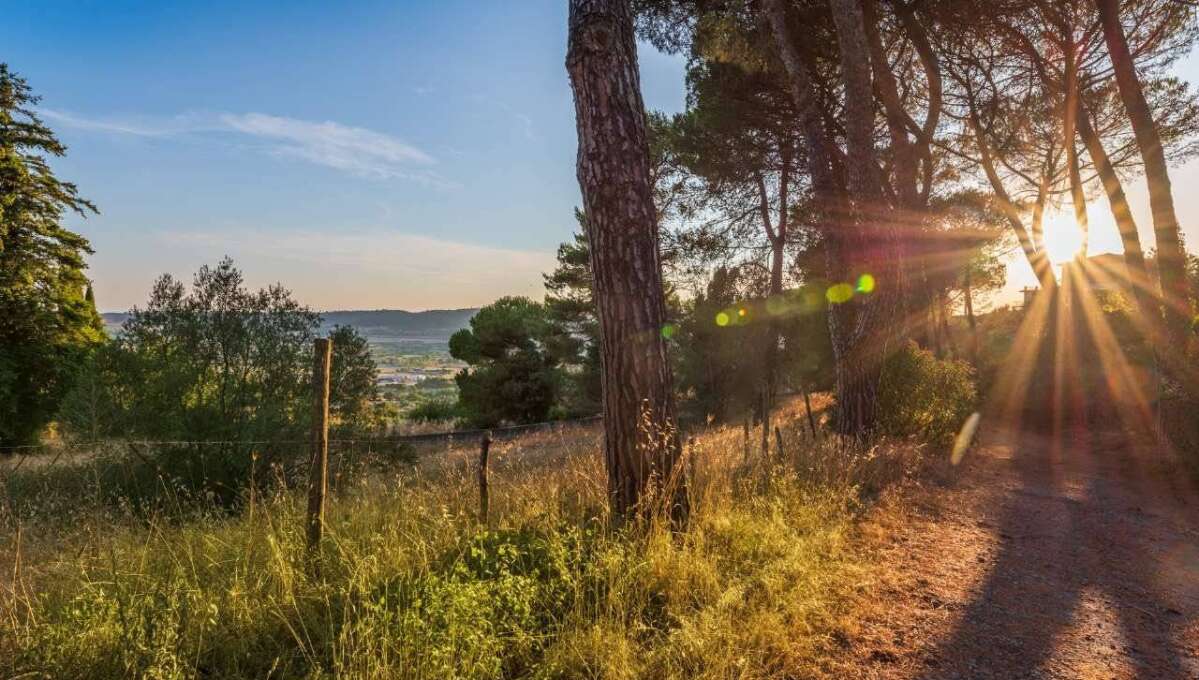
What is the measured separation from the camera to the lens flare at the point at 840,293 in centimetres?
870

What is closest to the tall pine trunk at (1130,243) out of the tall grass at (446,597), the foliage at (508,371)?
the tall grass at (446,597)

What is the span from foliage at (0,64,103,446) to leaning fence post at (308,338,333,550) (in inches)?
718

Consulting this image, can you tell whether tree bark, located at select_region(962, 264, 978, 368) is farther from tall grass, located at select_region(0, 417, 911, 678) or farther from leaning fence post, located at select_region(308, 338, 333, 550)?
leaning fence post, located at select_region(308, 338, 333, 550)

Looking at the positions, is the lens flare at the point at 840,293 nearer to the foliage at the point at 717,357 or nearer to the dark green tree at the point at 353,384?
the dark green tree at the point at 353,384

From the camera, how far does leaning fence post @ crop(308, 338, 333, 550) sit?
3.59 metres

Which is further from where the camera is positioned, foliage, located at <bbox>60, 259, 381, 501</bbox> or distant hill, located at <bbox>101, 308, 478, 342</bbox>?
distant hill, located at <bbox>101, 308, 478, 342</bbox>

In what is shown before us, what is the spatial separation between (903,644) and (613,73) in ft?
14.9

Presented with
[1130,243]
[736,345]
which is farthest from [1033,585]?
[736,345]

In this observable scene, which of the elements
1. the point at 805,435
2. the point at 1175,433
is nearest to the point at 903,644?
the point at 805,435

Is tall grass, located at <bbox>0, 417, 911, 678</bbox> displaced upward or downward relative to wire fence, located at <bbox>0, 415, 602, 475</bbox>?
upward

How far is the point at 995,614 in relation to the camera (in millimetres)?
3725

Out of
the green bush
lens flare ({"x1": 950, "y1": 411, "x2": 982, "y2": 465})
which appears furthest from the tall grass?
lens flare ({"x1": 950, "y1": 411, "x2": 982, "y2": 465})

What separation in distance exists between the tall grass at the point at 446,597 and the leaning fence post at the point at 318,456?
0.40 feet

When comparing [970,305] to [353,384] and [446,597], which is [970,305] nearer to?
[353,384]
